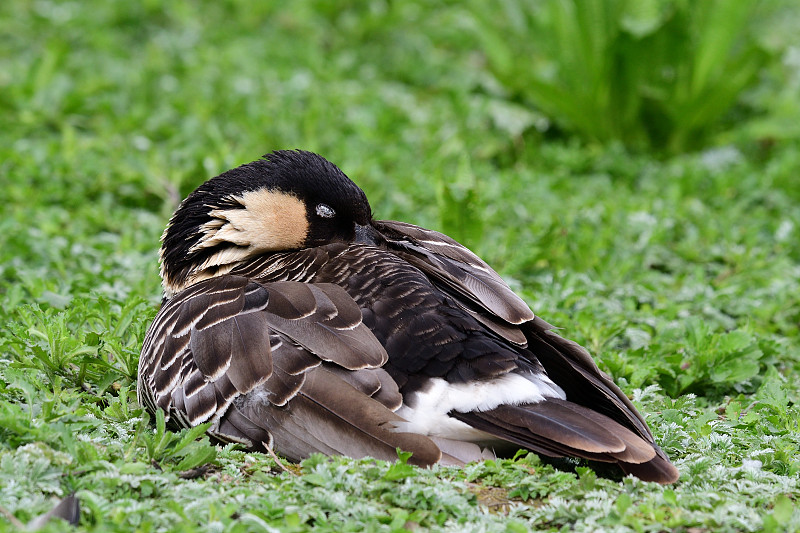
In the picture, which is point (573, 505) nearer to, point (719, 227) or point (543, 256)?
point (543, 256)

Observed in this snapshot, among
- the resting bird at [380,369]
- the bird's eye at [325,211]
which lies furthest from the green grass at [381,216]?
the bird's eye at [325,211]

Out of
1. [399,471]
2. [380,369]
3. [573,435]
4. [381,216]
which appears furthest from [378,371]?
[381,216]

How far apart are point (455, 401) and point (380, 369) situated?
14.0 inches

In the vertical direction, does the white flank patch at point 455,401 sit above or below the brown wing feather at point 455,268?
below

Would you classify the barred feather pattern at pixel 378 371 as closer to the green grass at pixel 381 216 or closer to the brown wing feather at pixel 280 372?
the brown wing feather at pixel 280 372

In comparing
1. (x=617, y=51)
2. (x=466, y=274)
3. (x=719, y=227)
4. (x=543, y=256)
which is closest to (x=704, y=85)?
(x=617, y=51)

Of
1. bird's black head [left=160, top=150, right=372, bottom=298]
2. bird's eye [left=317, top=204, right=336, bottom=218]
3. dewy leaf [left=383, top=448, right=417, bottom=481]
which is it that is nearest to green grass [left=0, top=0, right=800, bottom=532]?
dewy leaf [left=383, top=448, right=417, bottom=481]

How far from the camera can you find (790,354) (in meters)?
5.77

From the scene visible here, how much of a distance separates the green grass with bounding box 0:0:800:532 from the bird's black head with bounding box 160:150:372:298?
1.49 feet

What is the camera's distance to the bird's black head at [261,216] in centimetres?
509

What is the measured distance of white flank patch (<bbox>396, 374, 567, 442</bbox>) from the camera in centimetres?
399

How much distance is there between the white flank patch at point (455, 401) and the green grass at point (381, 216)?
24 cm

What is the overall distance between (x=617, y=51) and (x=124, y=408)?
6852 millimetres

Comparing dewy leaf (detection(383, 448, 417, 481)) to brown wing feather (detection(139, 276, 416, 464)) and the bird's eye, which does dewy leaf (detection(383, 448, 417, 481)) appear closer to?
brown wing feather (detection(139, 276, 416, 464))
